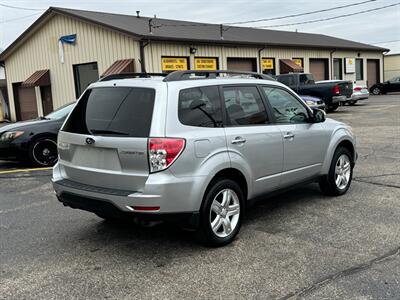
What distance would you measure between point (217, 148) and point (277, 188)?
1232mm

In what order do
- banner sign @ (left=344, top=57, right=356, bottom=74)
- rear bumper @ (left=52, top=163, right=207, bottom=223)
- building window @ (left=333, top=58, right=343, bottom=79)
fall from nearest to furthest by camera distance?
rear bumper @ (left=52, top=163, right=207, bottom=223) < building window @ (left=333, top=58, right=343, bottom=79) < banner sign @ (left=344, top=57, right=356, bottom=74)

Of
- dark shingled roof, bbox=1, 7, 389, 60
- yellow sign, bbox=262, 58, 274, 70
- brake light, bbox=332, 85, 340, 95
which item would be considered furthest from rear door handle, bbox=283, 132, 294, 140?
yellow sign, bbox=262, 58, 274, 70

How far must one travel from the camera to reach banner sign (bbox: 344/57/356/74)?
32.7m

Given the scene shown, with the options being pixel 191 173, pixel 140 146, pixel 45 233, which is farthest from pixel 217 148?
pixel 45 233

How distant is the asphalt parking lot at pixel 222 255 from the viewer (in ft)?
11.6

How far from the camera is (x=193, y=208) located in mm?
4027

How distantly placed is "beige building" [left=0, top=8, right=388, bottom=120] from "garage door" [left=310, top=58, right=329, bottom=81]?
30cm

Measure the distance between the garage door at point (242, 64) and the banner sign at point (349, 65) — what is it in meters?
11.4

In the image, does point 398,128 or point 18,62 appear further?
point 18,62

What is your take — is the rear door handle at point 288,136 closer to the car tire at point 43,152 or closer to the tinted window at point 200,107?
the tinted window at point 200,107

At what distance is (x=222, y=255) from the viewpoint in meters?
4.21

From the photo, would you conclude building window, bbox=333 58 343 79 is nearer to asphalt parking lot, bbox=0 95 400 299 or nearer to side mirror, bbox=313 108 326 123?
asphalt parking lot, bbox=0 95 400 299

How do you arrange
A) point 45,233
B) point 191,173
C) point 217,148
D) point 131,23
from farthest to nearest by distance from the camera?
point 131,23 → point 45,233 → point 217,148 → point 191,173

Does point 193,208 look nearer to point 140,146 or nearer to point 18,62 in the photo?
point 140,146
